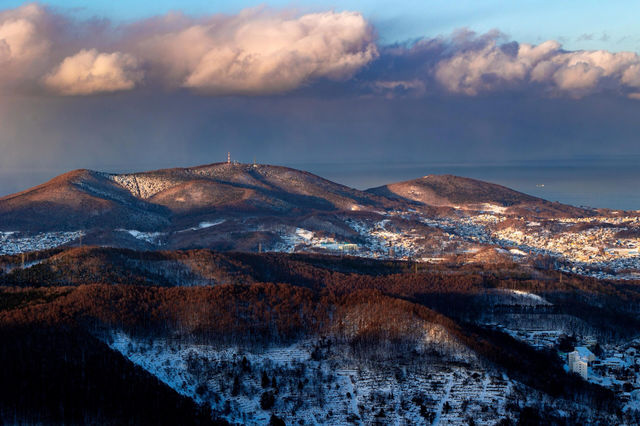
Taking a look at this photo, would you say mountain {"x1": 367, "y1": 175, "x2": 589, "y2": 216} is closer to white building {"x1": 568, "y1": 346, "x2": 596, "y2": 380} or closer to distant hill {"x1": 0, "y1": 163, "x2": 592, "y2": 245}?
distant hill {"x1": 0, "y1": 163, "x2": 592, "y2": 245}

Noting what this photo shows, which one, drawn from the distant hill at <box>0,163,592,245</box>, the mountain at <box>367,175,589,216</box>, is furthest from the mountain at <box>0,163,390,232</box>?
the mountain at <box>367,175,589,216</box>

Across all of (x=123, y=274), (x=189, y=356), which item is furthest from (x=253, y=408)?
(x=123, y=274)

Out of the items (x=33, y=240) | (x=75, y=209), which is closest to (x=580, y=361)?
(x=33, y=240)

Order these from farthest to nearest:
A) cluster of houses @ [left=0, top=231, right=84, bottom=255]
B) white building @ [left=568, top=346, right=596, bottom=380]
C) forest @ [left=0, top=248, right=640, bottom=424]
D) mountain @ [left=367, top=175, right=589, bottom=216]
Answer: mountain @ [left=367, top=175, right=589, bottom=216] → cluster of houses @ [left=0, top=231, right=84, bottom=255] → white building @ [left=568, top=346, right=596, bottom=380] → forest @ [left=0, top=248, right=640, bottom=424]

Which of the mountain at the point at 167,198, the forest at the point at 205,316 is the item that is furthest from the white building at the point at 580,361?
the mountain at the point at 167,198

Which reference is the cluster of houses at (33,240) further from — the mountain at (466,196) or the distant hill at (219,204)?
the mountain at (466,196)

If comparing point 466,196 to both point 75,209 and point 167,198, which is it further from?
point 75,209
